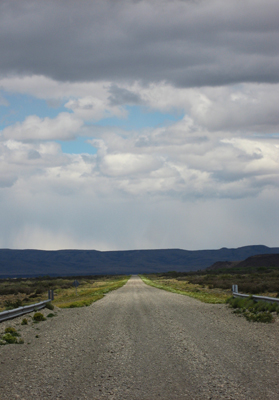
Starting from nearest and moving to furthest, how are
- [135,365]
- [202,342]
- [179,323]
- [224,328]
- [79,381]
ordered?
[79,381] < [135,365] < [202,342] < [224,328] < [179,323]

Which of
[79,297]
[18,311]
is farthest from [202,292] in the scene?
[18,311]

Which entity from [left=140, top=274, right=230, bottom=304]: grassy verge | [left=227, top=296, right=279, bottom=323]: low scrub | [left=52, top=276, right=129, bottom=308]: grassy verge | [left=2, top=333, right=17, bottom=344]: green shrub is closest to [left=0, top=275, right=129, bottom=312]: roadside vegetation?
[left=52, top=276, right=129, bottom=308]: grassy verge

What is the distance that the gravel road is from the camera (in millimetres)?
6871

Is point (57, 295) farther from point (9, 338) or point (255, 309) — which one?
point (9, 338)

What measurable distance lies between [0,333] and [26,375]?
5877mm

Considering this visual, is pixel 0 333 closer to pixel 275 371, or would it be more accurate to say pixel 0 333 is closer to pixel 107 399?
→ pixel 107 399

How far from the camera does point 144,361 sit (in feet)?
30.2

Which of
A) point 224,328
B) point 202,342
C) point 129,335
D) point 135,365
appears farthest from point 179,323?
point 135,365

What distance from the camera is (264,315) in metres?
→ 16.1

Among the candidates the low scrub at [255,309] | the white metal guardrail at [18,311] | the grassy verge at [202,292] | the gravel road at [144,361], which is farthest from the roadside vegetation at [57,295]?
the low scrub at [255,309]

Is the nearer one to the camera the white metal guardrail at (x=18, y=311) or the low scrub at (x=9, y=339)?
the low scrub at (x=9, y=339)

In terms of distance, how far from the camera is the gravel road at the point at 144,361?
6.87 metres

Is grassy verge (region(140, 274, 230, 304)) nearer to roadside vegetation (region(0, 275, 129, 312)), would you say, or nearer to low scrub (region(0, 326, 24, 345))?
roadside vegetation (region(0, 275, 129, 312))

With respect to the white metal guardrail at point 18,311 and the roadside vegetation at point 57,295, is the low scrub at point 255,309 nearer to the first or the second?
the white metal guardrail at point 18,311
